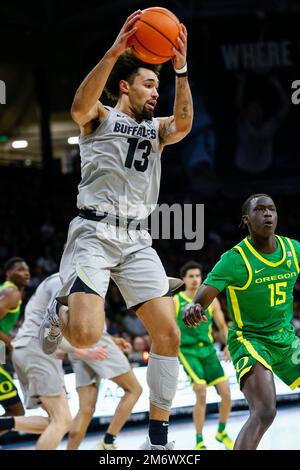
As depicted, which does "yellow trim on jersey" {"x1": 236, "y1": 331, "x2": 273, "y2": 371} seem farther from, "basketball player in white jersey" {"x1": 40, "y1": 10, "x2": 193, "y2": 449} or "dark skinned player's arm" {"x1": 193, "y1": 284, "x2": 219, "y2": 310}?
"basketball player in white jersey" {"x1": 40, "y1": 10, "x2": 193, "y2": 449}

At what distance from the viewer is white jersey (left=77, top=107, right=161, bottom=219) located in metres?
4.93

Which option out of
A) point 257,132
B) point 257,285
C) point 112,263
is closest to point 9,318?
point 112,263

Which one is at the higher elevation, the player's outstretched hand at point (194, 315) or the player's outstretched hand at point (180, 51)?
the player's outstretched hand at point (180, 51)

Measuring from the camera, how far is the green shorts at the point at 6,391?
23.0ft

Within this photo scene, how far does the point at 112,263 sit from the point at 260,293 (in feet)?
3.32

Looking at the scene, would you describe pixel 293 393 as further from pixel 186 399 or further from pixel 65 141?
pixel 65 141

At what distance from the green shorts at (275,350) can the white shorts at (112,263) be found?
65cm

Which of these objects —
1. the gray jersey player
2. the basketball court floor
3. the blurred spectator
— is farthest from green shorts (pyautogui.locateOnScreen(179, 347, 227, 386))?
the blurred spectator

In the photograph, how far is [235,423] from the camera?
10.1 meters

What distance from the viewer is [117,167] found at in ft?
16.1

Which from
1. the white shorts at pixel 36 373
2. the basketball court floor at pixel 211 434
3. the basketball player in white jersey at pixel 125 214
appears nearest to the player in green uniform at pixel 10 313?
the white shorts at pixel 36 373

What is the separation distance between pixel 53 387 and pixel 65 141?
1624 centimetres

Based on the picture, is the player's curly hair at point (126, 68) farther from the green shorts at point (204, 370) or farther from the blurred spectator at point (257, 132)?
the blurred spectator at point (257, 132)

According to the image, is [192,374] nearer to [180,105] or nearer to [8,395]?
[8,395]
